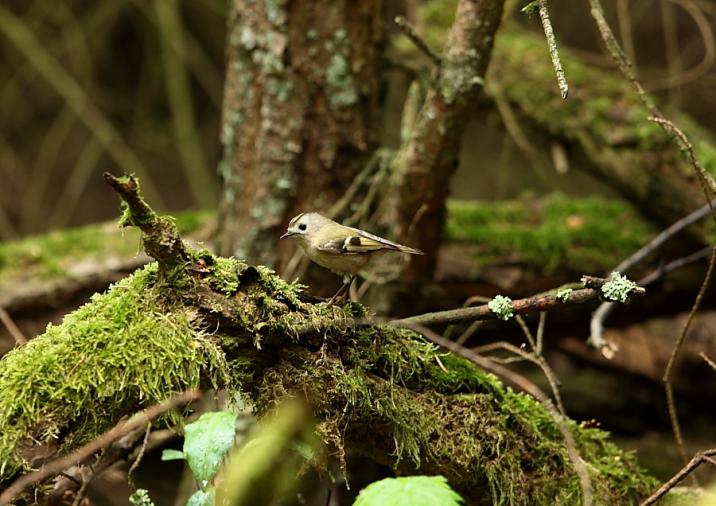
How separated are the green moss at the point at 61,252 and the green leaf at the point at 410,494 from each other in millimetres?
2980

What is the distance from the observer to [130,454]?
2.53 metres

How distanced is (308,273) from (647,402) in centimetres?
234

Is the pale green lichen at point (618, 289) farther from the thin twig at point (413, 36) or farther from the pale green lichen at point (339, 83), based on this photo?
the pale green lichen at point (339, 83)

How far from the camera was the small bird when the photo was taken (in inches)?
101

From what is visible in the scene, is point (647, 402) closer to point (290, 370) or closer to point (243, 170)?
point (243, 170)

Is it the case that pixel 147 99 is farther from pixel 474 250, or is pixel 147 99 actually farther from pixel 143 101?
pixel 474 250

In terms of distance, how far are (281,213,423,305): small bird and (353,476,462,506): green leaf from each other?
2.76 ft

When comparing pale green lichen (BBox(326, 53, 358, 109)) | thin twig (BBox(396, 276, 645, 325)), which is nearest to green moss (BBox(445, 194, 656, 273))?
pale green lichen (BBox(326, 53, 358, 109))

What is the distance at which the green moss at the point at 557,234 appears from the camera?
435 centimetres

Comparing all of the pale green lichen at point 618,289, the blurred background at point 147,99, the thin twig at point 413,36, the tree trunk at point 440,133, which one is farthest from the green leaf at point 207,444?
the blurred background at point 147,99

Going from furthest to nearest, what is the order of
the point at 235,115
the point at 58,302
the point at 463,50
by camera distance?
the point at 58,302 → the point at 235,115 → the point at 463,50

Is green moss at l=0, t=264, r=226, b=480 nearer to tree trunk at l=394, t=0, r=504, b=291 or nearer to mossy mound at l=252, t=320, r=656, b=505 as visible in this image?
mossy mound at l=252, t=320, r=656, b=505

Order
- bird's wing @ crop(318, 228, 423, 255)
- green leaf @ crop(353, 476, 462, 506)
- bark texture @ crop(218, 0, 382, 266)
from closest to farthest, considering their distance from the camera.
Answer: green leaf @ crop(353, 476, 462, 506) → bird's wing @ crop(318, 228, 423, 255) → bark texture @ crop(218, 0, 382, 266)

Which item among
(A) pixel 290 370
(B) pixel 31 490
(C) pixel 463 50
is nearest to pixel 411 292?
(C) pixel 463 50
